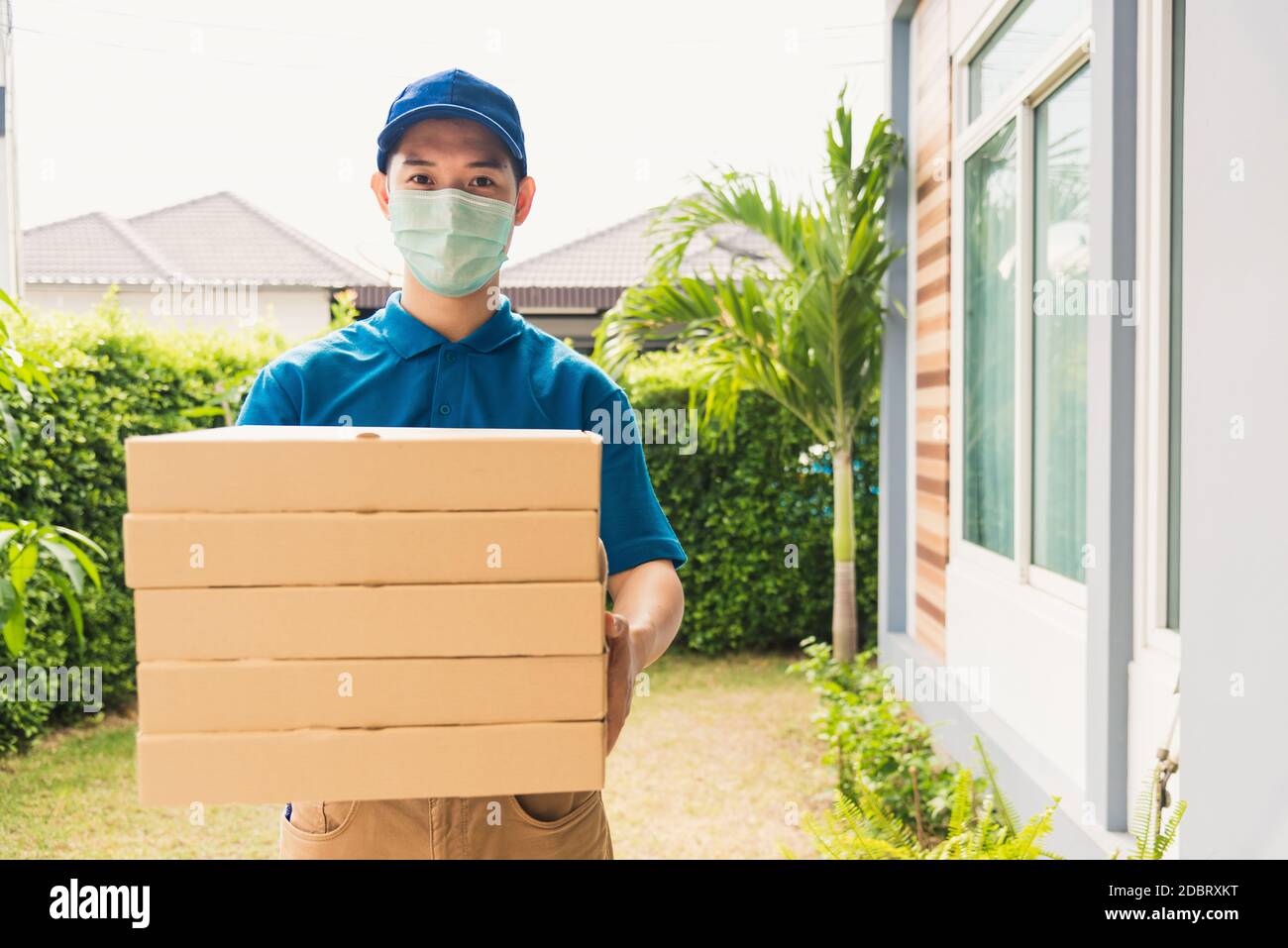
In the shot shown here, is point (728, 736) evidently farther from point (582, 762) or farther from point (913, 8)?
point (582, 762)

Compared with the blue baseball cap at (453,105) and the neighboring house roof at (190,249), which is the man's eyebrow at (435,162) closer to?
the blue baseball cap at (453,105)

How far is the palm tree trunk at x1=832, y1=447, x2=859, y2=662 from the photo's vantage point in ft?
19.7

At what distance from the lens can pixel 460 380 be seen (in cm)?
149

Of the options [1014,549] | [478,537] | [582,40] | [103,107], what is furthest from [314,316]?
[478,537]

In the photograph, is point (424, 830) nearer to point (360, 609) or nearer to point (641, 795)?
point (360, 609)

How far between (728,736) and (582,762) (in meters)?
4.58

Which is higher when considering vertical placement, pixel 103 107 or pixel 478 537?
pixel 103 107

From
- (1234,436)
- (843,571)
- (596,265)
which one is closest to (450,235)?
(1234,436)

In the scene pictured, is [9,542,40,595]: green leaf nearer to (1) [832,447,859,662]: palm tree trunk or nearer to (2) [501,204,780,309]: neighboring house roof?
(1) [832,447,859,662]: palm tree trunk

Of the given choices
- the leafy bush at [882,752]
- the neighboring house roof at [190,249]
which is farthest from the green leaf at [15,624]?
the neighboring house roof at [190,249]

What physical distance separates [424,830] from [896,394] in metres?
4.96

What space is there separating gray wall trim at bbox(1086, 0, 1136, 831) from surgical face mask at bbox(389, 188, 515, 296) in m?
1.88

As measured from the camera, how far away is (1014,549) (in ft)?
13.4

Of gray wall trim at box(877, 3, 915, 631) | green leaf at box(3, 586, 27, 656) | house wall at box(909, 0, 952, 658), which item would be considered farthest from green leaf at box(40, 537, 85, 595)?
gray wall trim at box(877, 3, 915, 631)
